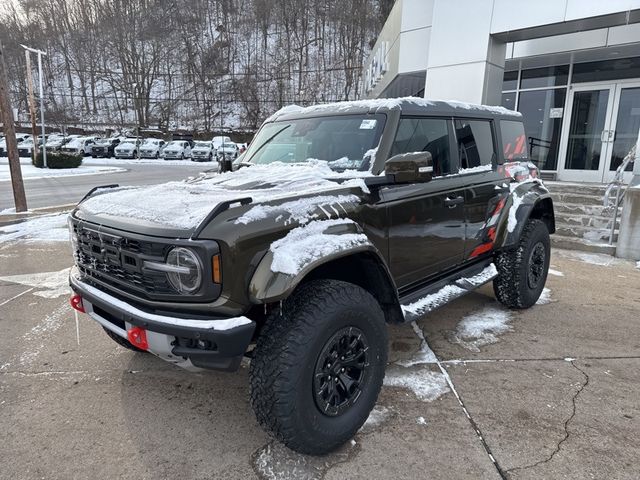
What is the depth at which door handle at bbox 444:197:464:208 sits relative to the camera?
357cm

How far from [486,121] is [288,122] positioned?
6.03 feet

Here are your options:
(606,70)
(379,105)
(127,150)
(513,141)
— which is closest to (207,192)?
(379,105)

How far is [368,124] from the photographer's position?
3.35m

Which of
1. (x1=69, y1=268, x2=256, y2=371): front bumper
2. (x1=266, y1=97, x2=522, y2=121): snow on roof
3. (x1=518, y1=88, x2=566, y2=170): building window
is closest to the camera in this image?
(x1=69, y1=268, x2=256, y2=371): front bumper

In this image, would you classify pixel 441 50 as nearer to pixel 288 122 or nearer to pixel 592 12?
pixel 592 12

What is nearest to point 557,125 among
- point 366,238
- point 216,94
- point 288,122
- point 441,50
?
point 441,50

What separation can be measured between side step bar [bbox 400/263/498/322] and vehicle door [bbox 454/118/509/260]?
6.9 inches

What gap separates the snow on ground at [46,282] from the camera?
5.14 m

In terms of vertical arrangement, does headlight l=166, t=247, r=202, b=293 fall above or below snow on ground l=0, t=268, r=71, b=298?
above

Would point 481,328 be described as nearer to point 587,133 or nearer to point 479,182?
point 479,182

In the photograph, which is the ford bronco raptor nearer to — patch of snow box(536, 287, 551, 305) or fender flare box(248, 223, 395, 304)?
fender flare box(248, 223, 395, 304)

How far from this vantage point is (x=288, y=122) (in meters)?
3.96

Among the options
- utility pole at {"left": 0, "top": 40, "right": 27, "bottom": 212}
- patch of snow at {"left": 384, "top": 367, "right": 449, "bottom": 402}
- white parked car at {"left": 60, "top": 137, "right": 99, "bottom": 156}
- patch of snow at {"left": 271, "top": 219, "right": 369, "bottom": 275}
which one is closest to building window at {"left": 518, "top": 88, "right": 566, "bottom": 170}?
patch of snow at {"left": 384, "top": 367, "right": 449, "bottom": 402}

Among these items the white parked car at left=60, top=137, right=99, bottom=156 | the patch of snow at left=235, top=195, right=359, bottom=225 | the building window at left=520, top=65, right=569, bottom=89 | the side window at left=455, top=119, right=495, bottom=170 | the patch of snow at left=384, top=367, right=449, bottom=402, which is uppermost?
the building window at left=520, top=65, right=569, bottom=89
